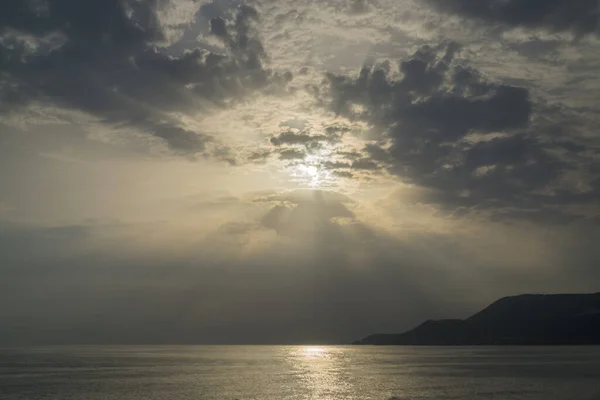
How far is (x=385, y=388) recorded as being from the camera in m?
104

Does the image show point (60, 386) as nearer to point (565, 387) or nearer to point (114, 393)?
point (114, 393)

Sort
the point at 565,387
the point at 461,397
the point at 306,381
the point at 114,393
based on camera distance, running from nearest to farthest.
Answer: the point at 461,397, the point at 114,393, the point at 565,387, the point at 306,381

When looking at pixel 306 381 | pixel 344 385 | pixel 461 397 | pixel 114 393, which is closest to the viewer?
pixel 461 397

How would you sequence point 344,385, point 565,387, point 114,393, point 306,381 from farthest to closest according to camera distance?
1. point 306,381
2. point 344,385
3. point 565,387
4. point 114,393

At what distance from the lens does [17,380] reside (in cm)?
11612

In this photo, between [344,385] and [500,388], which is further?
[344,385]

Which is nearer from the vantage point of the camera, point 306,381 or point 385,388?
point 385,388

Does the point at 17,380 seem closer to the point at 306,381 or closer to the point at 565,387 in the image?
the point at 306,381

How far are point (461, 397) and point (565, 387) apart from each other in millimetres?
25816

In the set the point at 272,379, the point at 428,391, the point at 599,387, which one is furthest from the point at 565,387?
the point at 272,379

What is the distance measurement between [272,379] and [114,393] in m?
42.4

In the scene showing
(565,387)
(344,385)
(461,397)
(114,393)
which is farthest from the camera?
(344,385)

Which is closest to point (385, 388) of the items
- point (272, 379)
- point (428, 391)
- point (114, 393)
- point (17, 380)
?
point (428, 391)

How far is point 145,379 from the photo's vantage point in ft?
408
